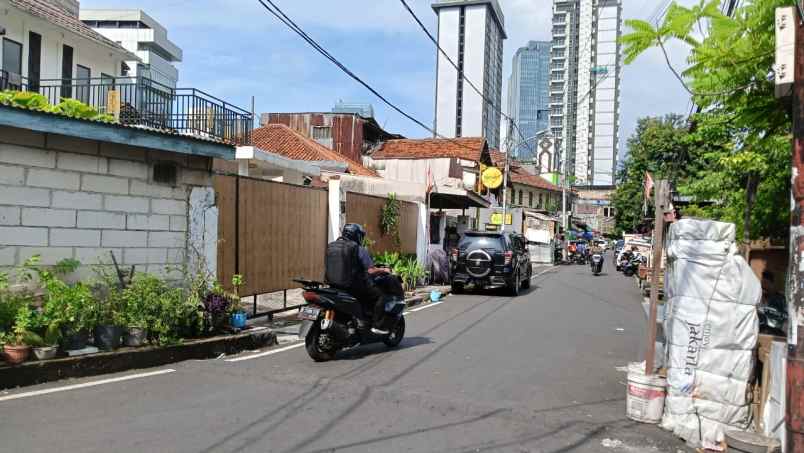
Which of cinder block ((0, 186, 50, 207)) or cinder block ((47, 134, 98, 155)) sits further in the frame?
cinder block ((47, 134, 98, 155))

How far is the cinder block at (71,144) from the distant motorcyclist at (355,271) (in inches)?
128

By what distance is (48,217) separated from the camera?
24.7 feet

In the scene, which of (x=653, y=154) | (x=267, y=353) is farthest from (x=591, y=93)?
(x=267, y=353)

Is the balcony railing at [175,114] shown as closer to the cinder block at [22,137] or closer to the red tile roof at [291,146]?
the cinder block at [22,137]

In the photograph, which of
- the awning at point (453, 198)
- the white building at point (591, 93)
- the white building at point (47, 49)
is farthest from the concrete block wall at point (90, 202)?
the white building at point (591, 93)

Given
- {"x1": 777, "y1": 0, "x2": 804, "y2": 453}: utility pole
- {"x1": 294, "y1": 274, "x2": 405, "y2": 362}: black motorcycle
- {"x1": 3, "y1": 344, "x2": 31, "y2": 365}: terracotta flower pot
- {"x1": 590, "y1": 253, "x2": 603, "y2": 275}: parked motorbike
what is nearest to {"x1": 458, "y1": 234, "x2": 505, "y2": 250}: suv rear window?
{"x1": 294, "y1": 274, "x2": 405, "y2": 362}: black motorcycle

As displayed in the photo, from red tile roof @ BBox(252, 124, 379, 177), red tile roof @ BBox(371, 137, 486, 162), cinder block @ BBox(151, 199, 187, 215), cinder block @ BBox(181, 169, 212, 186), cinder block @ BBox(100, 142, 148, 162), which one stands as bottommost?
cinder block @ BBox(151, 199, 187, 215)

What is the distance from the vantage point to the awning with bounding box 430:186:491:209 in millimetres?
20969

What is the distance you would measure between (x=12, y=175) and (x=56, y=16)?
14027mm

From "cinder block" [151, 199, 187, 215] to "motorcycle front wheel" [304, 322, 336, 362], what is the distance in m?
2.96

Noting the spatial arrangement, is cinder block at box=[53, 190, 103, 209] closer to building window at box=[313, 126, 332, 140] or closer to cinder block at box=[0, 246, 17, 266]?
cinder block at box=[0, 246, 17, 266]

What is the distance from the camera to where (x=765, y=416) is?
16.0ft

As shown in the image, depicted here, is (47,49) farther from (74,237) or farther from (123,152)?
(74,237)

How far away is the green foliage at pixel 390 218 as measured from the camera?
664 inches
